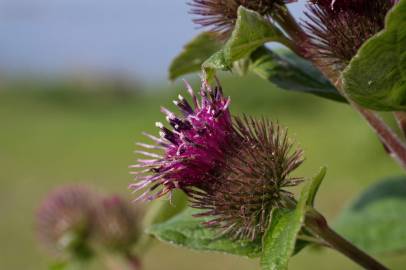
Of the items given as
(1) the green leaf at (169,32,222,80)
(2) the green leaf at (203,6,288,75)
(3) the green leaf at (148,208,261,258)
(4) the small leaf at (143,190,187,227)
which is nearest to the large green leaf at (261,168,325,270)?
(3) the green leaf at (148,208,261,258)

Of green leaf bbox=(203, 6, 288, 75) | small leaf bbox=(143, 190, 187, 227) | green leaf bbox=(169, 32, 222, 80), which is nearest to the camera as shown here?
green leaf bbox=(203, 6, 288, 75)

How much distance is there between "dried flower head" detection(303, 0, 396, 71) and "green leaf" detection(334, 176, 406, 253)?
0.66 metres

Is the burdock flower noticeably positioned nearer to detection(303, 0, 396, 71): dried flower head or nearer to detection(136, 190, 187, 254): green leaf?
detection(303, 0, 396, 71): dried flower head

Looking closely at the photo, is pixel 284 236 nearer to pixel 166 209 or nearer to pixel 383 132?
pixel 383 132

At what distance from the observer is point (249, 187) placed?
1129mm

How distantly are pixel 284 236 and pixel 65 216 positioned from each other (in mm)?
2172

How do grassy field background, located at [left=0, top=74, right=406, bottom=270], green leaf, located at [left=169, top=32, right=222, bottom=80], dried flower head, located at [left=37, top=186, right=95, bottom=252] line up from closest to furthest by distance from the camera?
green leaf, located at [left=169, top=32, right=222, bottom=80] → dried flower head, located at [left=37, top=186, right=95, bottom=252] → grassy field background, located at [left=0, top=74, right=406, bottom=270]

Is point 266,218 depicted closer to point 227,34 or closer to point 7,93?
point 227,34

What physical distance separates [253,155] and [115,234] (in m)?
1.51

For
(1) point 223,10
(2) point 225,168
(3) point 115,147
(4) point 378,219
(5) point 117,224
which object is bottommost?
(3) point 115,147

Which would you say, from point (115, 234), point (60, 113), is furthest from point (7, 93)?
point (115, 234)

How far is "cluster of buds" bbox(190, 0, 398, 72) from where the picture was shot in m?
1.06

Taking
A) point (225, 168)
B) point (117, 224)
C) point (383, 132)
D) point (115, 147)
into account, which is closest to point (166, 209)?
point (225, 168)

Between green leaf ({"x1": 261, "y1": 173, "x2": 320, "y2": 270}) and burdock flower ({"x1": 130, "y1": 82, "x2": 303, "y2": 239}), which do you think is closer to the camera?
green leaf ({"x1": 261, "y1": 173, "x2": 320, "y2": 270})
